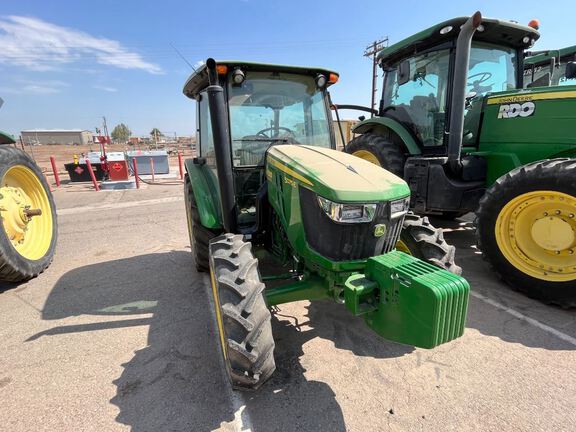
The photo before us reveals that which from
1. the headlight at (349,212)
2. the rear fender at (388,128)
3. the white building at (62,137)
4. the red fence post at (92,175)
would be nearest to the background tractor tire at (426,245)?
the headlight at (349,212)

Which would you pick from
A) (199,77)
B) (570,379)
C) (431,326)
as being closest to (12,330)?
(199,77)

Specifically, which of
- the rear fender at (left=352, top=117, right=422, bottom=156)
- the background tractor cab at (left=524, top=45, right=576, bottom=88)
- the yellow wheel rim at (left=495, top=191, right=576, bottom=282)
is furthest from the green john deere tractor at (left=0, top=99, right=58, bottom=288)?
the background tractor cab at (left=524, top=45, right=576, bottom=88)

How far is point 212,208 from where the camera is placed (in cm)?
298

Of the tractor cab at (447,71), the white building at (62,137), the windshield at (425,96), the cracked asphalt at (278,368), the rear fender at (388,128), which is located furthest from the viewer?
the white building at (62,137)

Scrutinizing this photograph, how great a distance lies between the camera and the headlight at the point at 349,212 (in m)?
1.93

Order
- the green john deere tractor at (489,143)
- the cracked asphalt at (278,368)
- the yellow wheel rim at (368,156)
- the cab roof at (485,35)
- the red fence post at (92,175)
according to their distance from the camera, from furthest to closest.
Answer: the red fence post at (92,175) → the yellow wheel rim at (368,156) → the cab roof at (485,35) → the green john deere tractor at (489,143) → the cracked asphalt at (278,368)

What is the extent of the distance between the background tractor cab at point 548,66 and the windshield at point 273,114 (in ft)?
11.5

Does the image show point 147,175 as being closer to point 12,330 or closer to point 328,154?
point 12,330

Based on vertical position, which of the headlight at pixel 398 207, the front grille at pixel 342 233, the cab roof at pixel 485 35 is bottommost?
the front grille at pixel 342 233

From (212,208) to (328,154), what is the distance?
118 centimetres

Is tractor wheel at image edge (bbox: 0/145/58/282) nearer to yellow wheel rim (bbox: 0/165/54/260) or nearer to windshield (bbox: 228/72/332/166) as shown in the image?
→ yellow wheel rim (bbox: 0/165/54/260)

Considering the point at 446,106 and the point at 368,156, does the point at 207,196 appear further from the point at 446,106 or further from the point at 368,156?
the point at 446,106

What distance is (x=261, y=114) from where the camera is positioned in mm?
2998

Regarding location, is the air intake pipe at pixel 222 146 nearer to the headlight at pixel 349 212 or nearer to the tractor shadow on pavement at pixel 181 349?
the headlight at pixel 349 212
